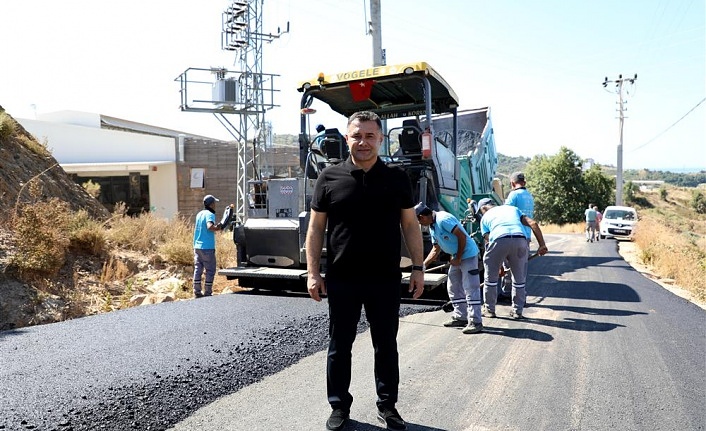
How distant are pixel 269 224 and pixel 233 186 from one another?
660 inches

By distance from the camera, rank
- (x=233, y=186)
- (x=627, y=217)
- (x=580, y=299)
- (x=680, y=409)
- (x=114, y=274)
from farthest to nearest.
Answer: (x=233, y=186)
(x=627, y=217)
(x=114, y=274)
(x=580, y=299)
(x=680, y=409)

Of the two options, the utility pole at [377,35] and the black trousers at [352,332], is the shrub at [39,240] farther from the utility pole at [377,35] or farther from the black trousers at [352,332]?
the utility pole at [377,35]

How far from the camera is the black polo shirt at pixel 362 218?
310 cm

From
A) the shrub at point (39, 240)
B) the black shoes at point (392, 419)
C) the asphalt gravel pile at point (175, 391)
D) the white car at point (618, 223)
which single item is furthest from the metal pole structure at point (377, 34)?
the white car at point (618, 223)

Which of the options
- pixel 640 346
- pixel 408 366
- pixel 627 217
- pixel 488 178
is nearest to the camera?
pixel 408 366

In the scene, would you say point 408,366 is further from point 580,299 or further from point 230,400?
point 580,299

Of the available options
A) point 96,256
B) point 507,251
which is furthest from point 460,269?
point 96,256

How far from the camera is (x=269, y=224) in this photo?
25.0ft

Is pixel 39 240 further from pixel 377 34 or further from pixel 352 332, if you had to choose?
pixel 377 34

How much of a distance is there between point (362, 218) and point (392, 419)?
1.15m

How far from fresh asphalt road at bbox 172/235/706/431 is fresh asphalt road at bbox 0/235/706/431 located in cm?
1

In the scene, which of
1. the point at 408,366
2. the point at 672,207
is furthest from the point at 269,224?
the point at 672,207

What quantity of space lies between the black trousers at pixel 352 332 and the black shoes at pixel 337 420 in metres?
0.03

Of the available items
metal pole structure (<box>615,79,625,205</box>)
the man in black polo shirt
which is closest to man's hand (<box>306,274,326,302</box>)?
the man in black polo shirt
